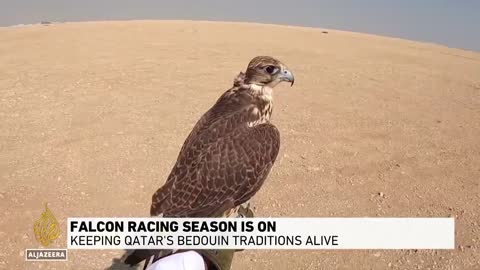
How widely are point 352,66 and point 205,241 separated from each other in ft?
45.2

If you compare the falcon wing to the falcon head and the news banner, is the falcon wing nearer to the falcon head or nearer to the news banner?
the falcon head

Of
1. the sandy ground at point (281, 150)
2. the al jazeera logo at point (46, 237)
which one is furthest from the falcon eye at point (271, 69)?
the al jazeera logo at point (46, 237)

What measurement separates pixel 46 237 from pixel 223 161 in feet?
9.13

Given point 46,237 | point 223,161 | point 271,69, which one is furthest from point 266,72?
point 46,237

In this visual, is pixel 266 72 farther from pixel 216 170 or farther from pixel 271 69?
pixel 216 170

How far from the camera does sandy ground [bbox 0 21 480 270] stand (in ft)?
16.0

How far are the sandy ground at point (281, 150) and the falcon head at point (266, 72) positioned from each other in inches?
82.8

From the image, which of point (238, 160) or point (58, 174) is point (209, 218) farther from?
point (58, 174)

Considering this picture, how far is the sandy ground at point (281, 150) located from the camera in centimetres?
488

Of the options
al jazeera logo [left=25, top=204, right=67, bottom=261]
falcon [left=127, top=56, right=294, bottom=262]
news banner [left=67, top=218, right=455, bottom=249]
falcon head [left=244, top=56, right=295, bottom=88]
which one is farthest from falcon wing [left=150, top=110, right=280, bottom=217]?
al jazeera logo [left=25, top=204, right=67, bottom=261]

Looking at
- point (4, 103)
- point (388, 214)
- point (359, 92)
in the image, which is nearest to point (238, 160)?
point (388, 214)

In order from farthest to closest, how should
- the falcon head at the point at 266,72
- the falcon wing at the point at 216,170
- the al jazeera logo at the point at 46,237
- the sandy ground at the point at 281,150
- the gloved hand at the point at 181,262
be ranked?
1. the sandy ground at the point at 281,150
2. the al jazeera logo at the point at 46,237
3. the falcon head at the point at 266,72
4. the falcon wing at the point at 216,170
5. the gloved hand at the point at 181,262

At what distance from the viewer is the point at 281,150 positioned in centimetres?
693

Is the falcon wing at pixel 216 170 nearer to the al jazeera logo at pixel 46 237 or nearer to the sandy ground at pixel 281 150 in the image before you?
the sandy ground at pixel 281 150
